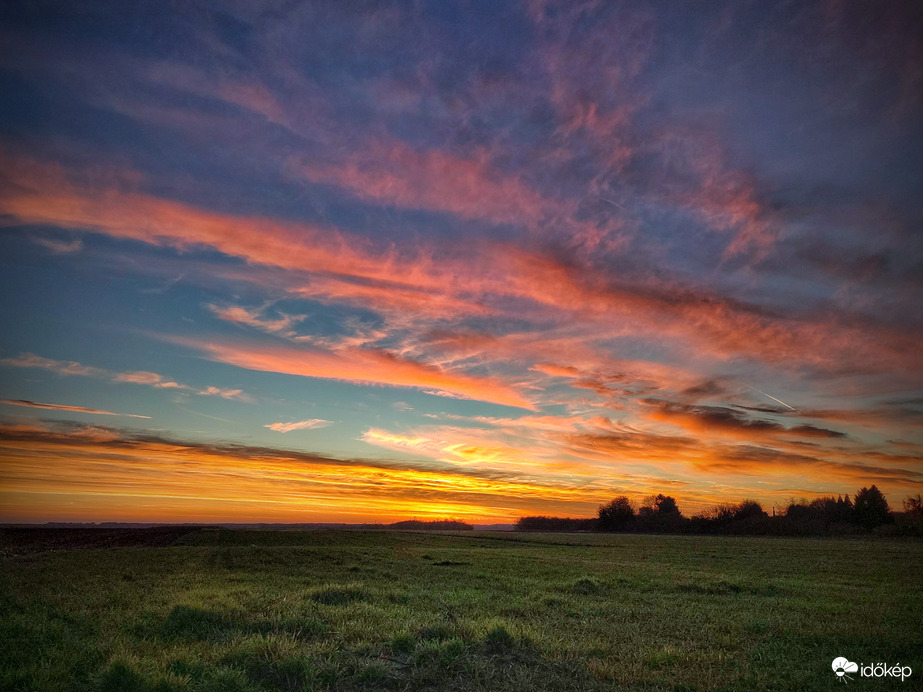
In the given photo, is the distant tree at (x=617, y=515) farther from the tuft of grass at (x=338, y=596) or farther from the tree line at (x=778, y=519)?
the tuft of grass at (x=338, y=596)

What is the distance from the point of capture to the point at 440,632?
1122cm

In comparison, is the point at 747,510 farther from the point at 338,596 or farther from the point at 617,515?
the point at 338,596

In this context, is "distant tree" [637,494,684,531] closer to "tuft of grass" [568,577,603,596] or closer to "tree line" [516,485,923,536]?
"tree line" [516,485,923,536]

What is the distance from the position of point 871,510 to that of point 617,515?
160 feet

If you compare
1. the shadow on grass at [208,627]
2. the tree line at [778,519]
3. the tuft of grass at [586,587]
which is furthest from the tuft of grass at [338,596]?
the tree line at [778,519]

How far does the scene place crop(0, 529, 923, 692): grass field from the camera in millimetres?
8844

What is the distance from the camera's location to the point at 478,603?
17406mm

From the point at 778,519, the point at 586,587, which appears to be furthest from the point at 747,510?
the point at 586,587

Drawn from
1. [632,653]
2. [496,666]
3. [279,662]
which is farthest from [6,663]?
[632,653]

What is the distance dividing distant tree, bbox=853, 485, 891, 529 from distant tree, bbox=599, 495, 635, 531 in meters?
43.6

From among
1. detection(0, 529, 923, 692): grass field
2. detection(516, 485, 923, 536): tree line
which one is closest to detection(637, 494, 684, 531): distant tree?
detection(516, 485, 923, 536): tree line

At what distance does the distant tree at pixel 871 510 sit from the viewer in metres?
96.6

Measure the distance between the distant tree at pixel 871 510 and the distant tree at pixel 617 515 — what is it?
43571 mm

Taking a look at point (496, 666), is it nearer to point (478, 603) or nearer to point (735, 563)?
point (478, 603)
